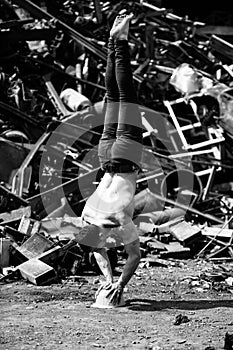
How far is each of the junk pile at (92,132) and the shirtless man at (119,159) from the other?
1.23 m

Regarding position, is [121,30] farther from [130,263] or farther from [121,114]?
[130,263]

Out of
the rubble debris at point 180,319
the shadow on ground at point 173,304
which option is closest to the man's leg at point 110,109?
the shadow on ground at point 173,304

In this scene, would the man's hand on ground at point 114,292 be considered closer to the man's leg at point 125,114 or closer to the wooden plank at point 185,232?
the man's leg at point 125,114

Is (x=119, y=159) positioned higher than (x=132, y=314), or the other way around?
(x=119, y=159)

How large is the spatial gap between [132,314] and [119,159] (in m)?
1.33

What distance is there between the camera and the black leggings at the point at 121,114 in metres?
6.38

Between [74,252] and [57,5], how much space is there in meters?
6.09

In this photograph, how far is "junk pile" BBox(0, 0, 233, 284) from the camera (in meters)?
8.86

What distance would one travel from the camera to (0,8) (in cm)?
1345

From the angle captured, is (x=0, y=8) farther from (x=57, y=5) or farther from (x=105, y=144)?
(x=105, y=144)

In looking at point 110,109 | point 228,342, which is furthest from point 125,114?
point 228,342

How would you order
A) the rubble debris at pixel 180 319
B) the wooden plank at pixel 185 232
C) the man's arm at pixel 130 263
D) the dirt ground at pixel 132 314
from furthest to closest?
the wooden plank at pixel 185 232 → the man's arm at pixel 130 263 → the rubble debris at pixel 180 319 → the dirt ground at pixel 132 314

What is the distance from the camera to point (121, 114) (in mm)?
6402

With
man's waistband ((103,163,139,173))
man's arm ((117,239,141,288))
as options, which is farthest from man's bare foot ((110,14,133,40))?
man's arm ((117,239,141,288))
